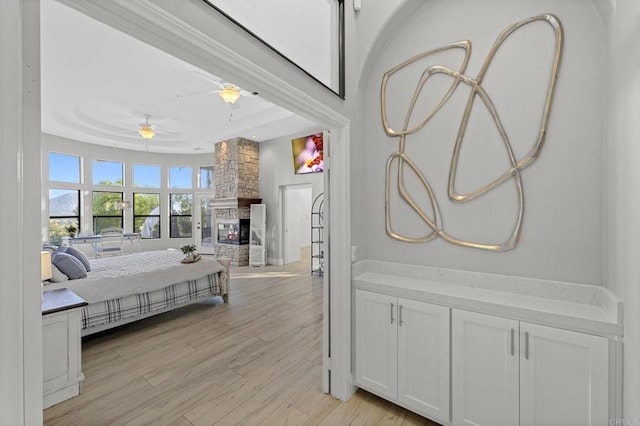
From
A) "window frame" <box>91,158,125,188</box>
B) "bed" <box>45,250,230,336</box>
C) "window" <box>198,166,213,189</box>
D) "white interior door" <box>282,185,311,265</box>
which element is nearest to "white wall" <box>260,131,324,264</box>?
"white interior door" <box>282,185,311,265</box>

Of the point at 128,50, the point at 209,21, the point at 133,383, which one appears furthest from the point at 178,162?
the point at 209,21

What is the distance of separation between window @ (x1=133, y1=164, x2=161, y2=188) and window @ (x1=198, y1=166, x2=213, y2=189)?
133 centimetres

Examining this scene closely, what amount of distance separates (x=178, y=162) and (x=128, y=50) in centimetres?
633

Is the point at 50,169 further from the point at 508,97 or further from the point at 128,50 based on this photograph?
the point at 508,97

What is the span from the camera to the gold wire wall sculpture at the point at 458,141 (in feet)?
5.70

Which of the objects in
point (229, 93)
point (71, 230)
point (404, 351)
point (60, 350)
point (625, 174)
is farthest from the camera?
point (71, 230)

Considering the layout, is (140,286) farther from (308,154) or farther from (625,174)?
(308,154)

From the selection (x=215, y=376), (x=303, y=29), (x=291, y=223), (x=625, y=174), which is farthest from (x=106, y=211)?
(x=625, y=174)

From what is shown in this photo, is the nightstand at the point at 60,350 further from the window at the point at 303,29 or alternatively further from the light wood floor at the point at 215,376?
the window at the point at 303,29

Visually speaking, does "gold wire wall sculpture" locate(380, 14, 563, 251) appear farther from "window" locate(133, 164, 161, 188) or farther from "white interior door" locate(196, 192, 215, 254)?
"window" locate(133, 164, 161, 188)

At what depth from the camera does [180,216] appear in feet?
31.4

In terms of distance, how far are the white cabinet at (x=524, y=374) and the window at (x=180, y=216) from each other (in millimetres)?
9608

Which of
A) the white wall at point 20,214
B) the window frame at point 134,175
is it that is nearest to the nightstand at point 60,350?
the white wall at point 20,214

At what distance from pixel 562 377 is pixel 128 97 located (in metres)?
6.69
